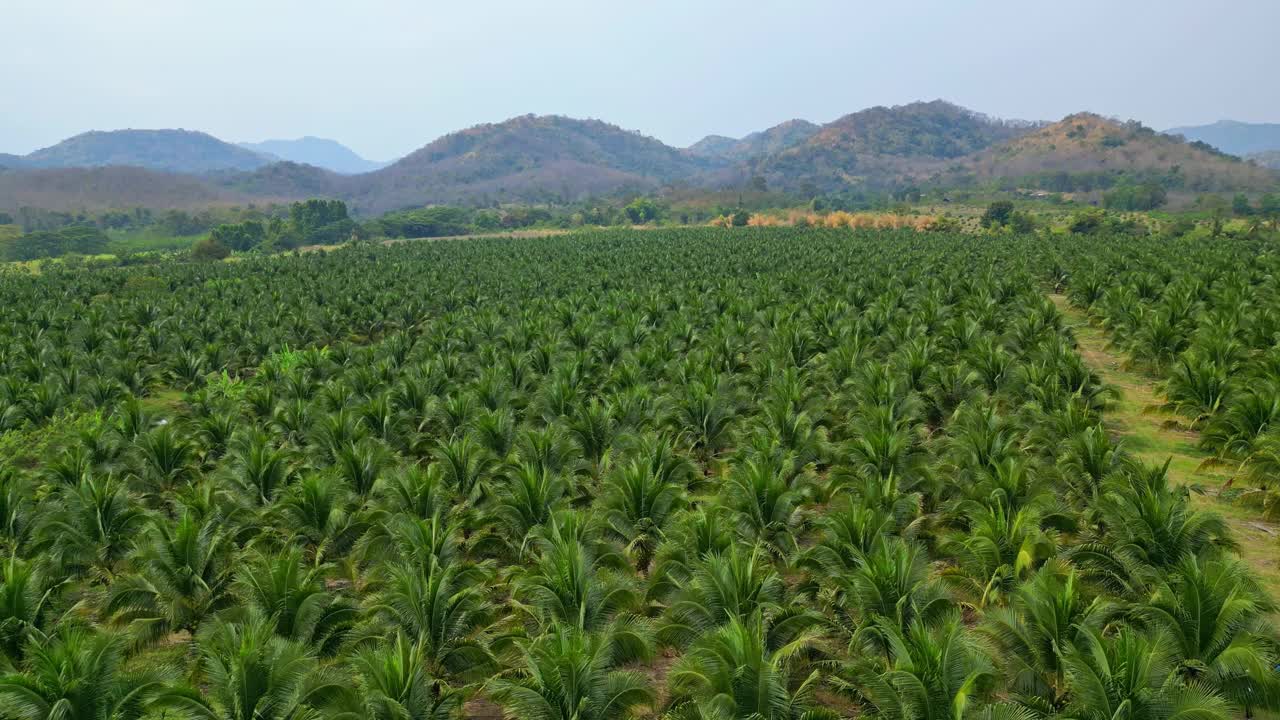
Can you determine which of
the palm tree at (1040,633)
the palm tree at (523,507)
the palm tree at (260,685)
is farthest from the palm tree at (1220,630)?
the palm tree at (260,685)

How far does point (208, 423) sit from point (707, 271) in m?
52.0

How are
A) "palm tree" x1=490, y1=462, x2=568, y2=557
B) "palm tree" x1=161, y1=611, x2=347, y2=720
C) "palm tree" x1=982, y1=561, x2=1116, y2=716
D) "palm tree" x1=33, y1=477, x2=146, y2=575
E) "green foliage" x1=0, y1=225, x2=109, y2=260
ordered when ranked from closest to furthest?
"palm tree" x1=161, y1=611, x2=347, y2=720 < "palm tree" x1=982, y1=561, x2=1116, y2=716 < "palm tree" x1=33, y1=477, x2=146, y2=575 < "palm tree" x1=490, y1=462, x2=568, y2=557 < "green foliage" x1=0, y1=225, x2=109, y2=260

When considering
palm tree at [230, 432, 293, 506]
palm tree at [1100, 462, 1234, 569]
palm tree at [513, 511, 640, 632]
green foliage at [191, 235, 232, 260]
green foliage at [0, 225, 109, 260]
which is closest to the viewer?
palm tree at [513, 511, 640, 632]

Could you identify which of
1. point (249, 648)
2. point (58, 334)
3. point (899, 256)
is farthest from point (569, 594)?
point (899, 256)

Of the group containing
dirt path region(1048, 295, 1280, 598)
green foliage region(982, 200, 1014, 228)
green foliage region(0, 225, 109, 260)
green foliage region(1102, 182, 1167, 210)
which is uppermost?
green foliage region(1102, 182, 1167, 210)

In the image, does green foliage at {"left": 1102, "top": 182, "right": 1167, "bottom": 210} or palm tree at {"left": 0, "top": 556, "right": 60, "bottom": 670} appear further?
green foliage at {"left": 1102, "top": 182, "right": 1167, "bottom": 210}

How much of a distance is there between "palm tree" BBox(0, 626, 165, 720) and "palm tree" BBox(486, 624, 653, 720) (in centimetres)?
547

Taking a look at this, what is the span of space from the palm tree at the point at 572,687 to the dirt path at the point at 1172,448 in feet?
40.5

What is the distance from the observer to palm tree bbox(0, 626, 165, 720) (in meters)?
11.3

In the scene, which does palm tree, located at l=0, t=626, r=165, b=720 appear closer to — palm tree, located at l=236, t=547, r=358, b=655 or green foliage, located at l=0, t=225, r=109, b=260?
palm tree, located at l=236, t=547, r=358, b=655

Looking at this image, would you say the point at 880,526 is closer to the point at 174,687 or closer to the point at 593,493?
the point at 593,493

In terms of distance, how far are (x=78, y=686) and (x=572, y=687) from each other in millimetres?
7422

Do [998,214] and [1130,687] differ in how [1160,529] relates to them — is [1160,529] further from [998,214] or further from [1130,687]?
[998,214]

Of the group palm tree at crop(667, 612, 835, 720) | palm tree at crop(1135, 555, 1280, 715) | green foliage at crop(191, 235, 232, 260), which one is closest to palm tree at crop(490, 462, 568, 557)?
palm tree at crop(667, 612, 835, 720)
